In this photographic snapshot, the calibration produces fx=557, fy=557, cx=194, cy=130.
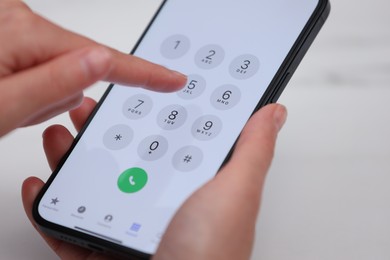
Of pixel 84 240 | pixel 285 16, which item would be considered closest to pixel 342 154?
pixel 285 16

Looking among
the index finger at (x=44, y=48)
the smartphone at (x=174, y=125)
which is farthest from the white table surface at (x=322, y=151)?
the index finger at (x=44, y=48)

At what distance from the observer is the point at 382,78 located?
617 millimetres

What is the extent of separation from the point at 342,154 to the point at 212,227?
24 centimetres

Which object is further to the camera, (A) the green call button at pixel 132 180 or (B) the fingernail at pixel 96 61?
(A) the green call button at pixel 132 180

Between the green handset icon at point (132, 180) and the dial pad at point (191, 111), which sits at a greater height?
the dial pad at point (191, 111)

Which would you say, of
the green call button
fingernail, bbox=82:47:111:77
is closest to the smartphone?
the green call button

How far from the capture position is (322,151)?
1.85 feet

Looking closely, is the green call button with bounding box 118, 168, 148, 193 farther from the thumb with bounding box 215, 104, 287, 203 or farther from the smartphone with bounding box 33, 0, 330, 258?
the thumb with bounding box 215, 104, 287, 203

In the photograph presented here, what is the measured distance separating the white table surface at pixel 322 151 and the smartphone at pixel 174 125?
0.26 ft

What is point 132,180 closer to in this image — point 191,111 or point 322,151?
point 191,111

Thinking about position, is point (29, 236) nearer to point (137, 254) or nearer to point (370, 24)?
point (137, 254)

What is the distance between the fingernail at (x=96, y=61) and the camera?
1.20 feet

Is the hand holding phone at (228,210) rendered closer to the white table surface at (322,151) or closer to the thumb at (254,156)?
the thumb at (254,156)

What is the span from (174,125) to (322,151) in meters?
0.16
